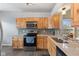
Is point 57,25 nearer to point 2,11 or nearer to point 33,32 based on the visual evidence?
point 33,32

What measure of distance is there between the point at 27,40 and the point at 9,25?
143cm

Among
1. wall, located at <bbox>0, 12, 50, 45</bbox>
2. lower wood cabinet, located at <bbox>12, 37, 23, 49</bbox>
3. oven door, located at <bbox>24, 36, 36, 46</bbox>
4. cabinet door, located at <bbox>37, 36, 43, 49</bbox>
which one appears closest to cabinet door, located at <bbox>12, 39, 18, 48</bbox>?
lower wood cabinet, located at <bbox>12, 37, 23, 49</bbox>

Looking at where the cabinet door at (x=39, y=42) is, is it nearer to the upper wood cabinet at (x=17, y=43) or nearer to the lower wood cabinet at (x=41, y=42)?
the lower wood cabinet at (x=41, y=42)

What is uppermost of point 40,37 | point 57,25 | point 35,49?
point 57,25

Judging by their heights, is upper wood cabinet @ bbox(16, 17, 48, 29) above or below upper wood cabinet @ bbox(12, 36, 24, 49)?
above

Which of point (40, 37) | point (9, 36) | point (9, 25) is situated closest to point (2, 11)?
point (9, 25)

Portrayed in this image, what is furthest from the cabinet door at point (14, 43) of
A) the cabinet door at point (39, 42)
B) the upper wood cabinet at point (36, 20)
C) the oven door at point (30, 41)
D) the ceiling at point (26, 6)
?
the ceiling at point (26, 6)

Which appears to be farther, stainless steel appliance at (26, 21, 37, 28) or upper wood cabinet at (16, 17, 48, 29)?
upper wood cabinet at (16, 17, 48, 29)

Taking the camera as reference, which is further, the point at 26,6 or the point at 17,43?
the point at 17,43

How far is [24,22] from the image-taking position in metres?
8.07

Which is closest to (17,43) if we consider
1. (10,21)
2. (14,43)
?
(14,43)

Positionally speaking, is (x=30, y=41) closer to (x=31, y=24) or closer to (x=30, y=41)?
(x=30, y=41)

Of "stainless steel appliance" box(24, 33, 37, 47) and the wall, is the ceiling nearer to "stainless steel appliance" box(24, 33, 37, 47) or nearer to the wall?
the wall

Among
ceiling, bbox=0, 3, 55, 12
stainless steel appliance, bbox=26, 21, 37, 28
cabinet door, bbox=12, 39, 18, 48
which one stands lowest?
cabinet door, bbox=12, 39, 18, 48
